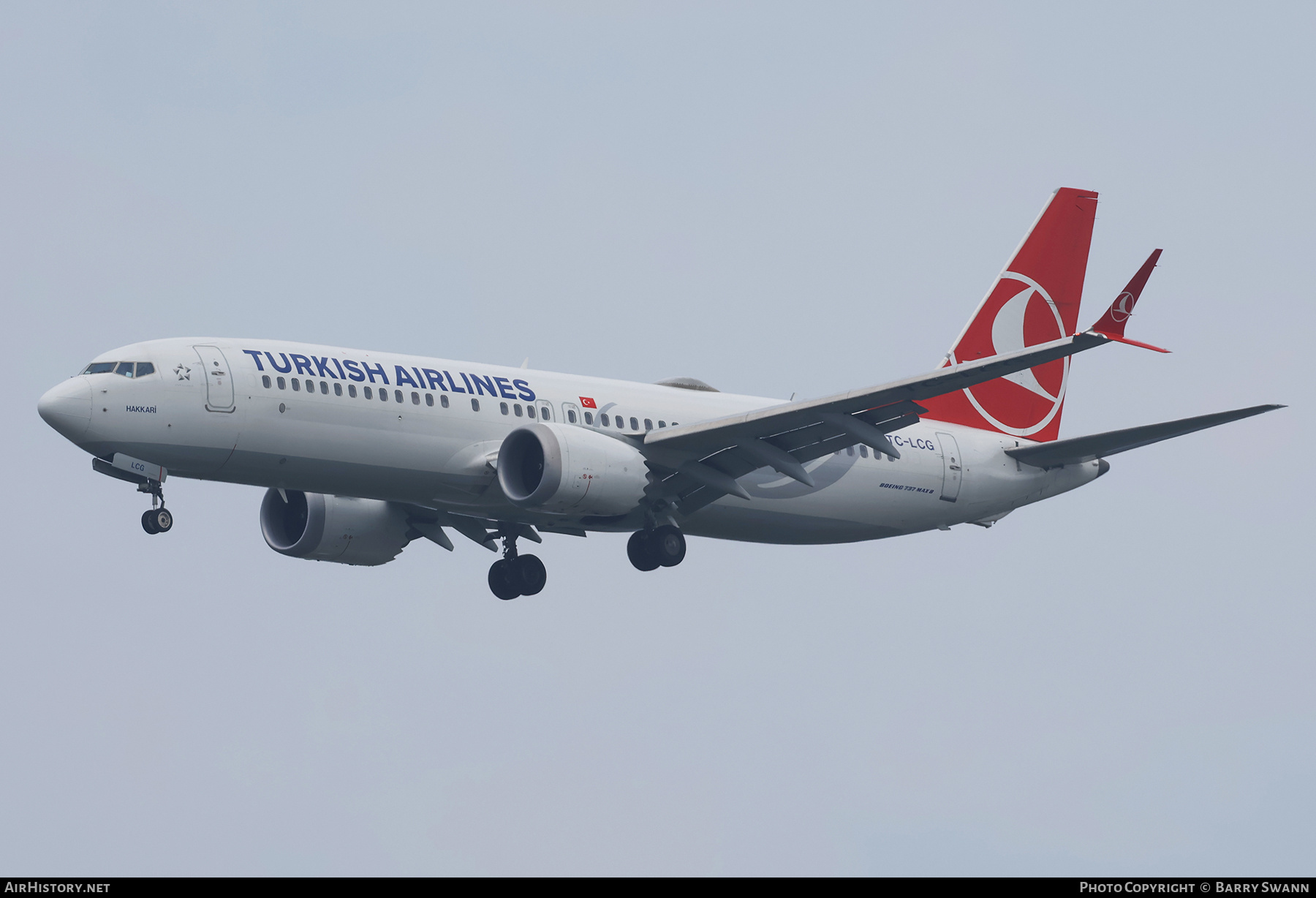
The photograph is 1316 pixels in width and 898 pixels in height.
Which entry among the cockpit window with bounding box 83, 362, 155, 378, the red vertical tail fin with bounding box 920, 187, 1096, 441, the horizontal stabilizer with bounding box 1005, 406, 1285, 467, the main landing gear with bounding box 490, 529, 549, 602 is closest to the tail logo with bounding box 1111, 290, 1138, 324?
the horizontal stabilizer with bounding box 1005, 406, 1285, 467

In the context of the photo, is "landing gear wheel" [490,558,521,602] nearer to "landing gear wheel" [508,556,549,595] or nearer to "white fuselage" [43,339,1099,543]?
"landing gear wheel" [508,556,549,595]

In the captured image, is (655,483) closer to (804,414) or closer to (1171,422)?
(804,414)

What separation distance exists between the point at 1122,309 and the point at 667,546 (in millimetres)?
12219

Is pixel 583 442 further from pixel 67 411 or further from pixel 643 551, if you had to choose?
pixel 67 411

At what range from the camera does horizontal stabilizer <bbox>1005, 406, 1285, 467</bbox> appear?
3891cm

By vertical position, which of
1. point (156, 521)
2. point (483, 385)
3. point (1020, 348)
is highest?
point (1020, 348)

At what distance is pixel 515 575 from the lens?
4584 cm

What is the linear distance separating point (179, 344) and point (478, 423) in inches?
254

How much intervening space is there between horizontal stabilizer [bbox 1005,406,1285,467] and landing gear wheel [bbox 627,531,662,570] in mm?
10580

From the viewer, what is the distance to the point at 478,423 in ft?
132

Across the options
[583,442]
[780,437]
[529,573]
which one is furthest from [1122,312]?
[529,573]

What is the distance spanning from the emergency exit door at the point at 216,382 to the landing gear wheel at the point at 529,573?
10.4m

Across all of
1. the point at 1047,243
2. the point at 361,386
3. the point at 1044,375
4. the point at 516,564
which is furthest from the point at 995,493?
the point at 361,386

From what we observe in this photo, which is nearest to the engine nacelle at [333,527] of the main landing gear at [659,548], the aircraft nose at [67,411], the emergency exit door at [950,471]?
the main landing gear at [659,548]
